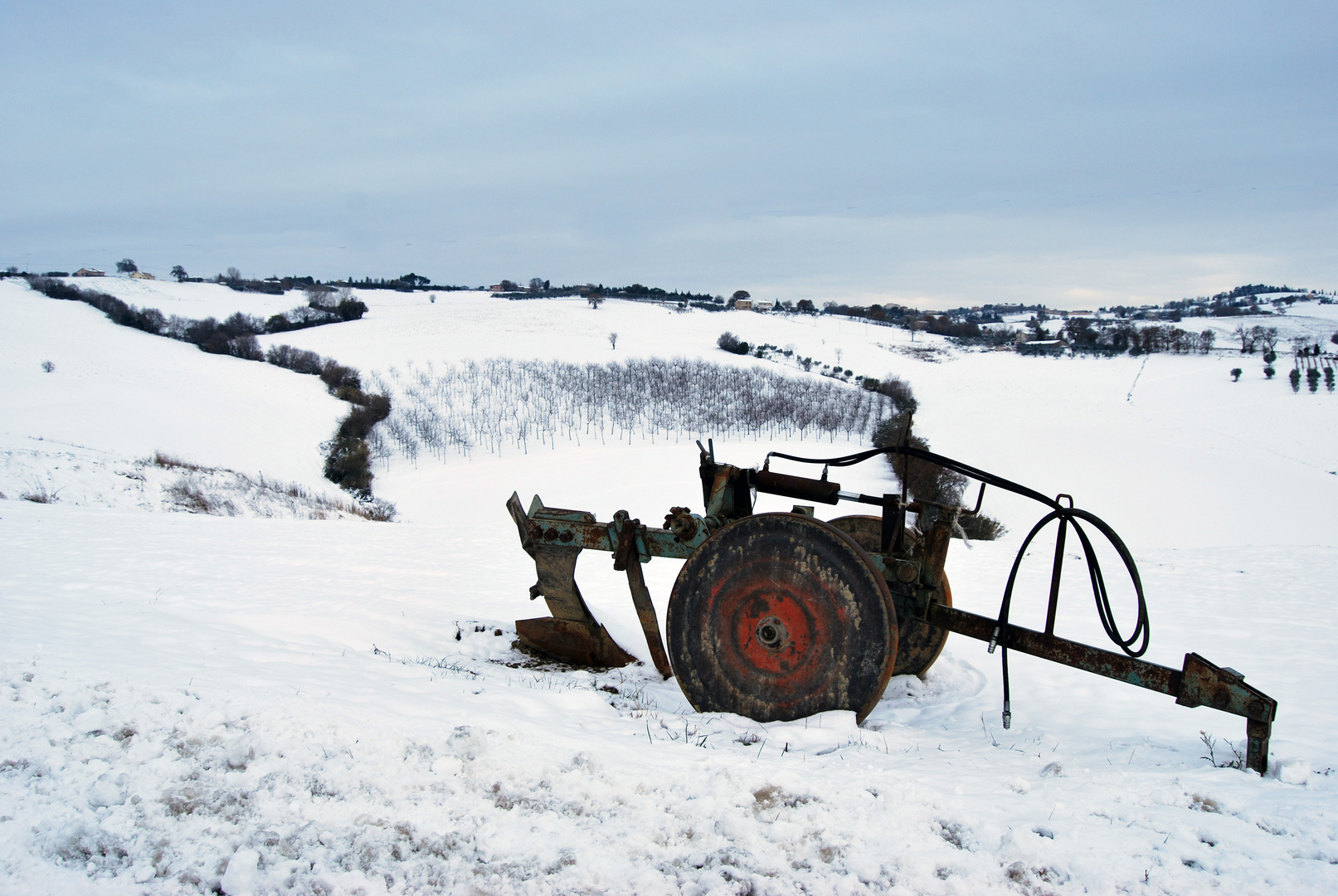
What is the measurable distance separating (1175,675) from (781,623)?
202 centimetres

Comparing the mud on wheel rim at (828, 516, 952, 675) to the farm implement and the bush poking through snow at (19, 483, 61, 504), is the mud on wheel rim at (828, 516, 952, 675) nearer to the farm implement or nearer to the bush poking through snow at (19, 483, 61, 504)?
the farm implement

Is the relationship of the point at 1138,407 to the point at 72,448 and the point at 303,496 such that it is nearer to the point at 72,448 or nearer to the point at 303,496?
the point at 303,496

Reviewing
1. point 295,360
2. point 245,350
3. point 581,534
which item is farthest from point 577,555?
point 245,350

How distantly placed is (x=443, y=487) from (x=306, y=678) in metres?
24.1

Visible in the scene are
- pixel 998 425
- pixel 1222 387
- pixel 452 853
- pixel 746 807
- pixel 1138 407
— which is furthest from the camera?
pixel 1222 387

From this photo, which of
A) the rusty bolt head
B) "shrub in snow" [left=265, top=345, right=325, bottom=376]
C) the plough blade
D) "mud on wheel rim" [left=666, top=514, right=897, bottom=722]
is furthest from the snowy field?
"shrub in snow" [left=265, top=345, right=325, bottom=376]

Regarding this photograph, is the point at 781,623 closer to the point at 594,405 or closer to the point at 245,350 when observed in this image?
the point at 594,405

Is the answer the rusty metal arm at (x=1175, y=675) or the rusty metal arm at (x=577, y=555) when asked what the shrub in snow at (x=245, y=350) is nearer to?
the rusty metal arm at (x=577, y=555)

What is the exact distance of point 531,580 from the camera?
920 centimetres

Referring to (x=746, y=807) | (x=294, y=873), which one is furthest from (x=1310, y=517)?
(x=294, y=873)

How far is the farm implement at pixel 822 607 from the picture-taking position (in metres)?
3.77

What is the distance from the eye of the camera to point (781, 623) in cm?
412

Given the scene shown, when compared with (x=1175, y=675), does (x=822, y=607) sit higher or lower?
higher

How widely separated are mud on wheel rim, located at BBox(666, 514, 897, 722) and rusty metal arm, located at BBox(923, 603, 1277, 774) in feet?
2.47
